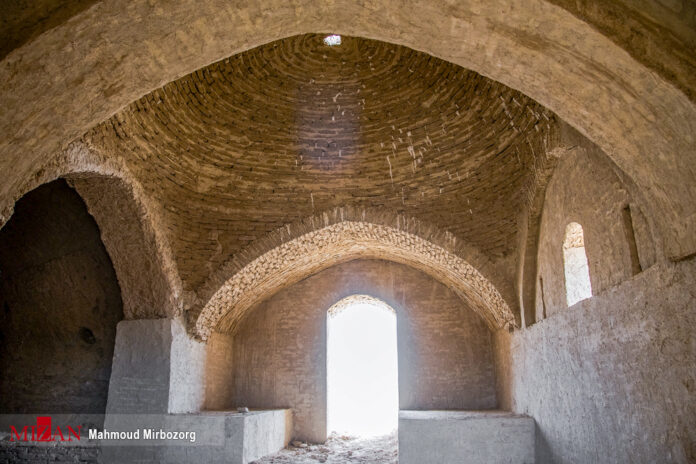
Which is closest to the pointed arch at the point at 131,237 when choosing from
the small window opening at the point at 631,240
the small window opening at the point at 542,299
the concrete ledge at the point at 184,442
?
the concrete ledge at the point at 184,442

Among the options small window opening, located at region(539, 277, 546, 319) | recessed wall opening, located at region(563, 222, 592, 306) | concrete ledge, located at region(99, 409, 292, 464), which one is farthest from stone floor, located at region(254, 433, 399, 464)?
recessed wall opening, located at region(563, 222, 592, 306)

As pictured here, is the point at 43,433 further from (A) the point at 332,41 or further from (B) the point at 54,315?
(A) the point at 332,41

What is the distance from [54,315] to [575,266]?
678 cm

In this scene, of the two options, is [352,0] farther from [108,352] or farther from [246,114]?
[108,352]

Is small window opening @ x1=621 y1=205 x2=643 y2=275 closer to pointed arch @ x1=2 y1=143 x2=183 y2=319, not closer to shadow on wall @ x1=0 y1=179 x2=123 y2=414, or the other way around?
pointed arch @ x1=2 y1=143 x2=183 y2=319

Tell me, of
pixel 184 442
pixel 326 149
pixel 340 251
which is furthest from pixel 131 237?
pixel 340 251

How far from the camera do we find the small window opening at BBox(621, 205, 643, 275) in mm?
4096

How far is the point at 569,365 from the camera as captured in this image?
533cm

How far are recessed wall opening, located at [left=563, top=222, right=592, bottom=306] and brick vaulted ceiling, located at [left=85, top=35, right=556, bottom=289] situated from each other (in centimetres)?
111

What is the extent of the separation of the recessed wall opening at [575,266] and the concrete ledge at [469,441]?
1792 millimetres

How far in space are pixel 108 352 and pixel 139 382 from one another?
3.01 feet

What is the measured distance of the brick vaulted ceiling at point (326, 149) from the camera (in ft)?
22.1

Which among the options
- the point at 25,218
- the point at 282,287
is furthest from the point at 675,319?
the point at 25,218

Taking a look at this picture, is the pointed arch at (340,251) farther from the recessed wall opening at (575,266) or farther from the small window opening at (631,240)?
the small window opening at (631,240)
